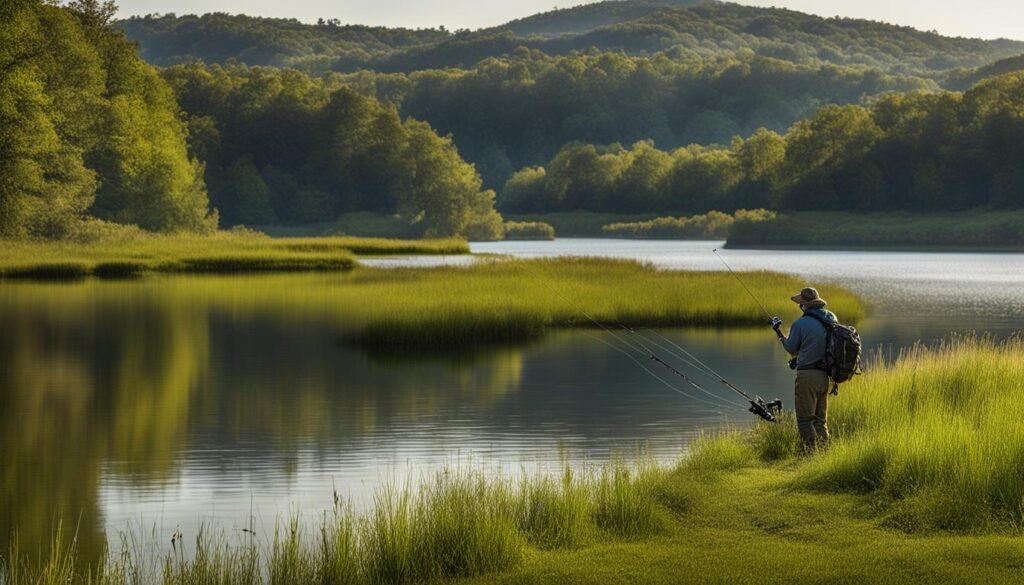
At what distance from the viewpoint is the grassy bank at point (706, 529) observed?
32.8 feet

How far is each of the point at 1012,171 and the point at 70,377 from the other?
119197 mm

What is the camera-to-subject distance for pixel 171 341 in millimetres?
35688

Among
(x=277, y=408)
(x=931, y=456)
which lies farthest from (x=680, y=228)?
(x=931, y=456)

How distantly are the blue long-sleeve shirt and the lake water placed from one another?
11.6 ft

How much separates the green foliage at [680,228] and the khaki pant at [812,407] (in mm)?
145284

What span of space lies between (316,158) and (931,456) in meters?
131

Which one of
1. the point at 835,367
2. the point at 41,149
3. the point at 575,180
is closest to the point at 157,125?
the point at 41,149

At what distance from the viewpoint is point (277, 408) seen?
23.8m

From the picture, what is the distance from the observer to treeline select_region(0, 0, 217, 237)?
→ 215 feet

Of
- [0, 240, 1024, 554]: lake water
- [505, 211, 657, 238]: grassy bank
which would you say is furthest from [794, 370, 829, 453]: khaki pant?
[505, 211, 657, 238]: grassy bank

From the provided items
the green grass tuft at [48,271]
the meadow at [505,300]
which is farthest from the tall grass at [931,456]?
the green grass tuft at [48,271]

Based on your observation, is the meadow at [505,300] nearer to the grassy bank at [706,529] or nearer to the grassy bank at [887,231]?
the grassy bank at [706,529]

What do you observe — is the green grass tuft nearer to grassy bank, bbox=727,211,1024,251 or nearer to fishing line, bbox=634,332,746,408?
fishing line, bbox=634,332,746,408

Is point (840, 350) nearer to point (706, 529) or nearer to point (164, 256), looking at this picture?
point (706, 529)
